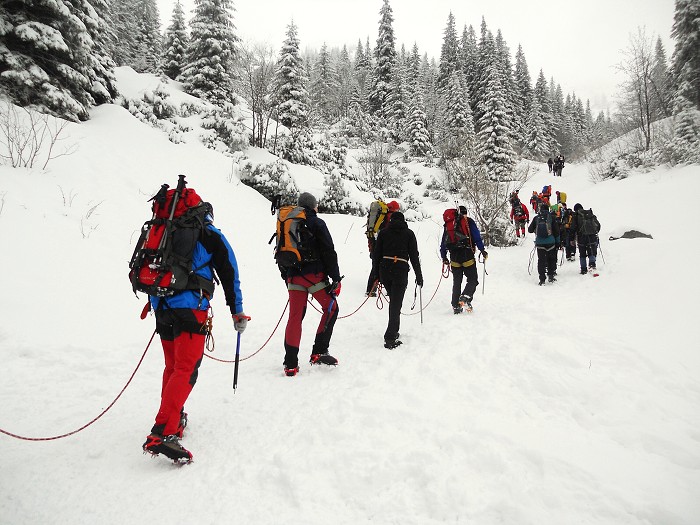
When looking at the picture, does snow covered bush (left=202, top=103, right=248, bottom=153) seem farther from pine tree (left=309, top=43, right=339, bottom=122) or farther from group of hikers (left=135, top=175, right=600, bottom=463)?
pine tree (left=309, top=43, right=339, bottom=122)

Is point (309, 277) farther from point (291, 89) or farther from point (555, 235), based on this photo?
point (291, 89)

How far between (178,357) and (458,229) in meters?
5.88

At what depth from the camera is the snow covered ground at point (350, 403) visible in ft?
8.15

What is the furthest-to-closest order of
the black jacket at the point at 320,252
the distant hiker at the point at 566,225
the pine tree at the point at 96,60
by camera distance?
1. the pine tree at the point at 96,60
2. the distant hiker at the point at 566,225
3. the black jacket at the point at 320,252

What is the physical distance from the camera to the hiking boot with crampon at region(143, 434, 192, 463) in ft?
9.10

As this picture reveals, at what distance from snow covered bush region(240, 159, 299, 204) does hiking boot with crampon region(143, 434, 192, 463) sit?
11459 mm

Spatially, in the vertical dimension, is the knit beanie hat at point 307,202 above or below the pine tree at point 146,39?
below

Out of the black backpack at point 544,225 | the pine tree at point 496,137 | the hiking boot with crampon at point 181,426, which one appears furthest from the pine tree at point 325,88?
the hiking boot with crampon at point 181,426

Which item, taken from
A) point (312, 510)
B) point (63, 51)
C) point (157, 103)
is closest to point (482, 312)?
point (312, 510)

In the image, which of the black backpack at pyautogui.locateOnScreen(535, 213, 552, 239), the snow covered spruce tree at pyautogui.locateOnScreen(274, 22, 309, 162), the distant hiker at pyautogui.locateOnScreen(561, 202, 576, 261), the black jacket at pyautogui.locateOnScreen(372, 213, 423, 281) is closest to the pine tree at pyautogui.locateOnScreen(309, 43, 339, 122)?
the snow covered spruce tree at pyautogui.locateOnScreen(274, 22, 309, 162)

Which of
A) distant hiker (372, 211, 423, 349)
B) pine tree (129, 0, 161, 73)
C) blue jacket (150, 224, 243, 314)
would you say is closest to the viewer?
blue jacket (150, 224, 243, 314)

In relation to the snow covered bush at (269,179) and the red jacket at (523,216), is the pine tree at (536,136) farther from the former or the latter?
the snow covered bush at (269,179)

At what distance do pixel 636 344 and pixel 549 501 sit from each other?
381 cm

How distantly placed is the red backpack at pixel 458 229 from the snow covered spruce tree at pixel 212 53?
60.3 ft
